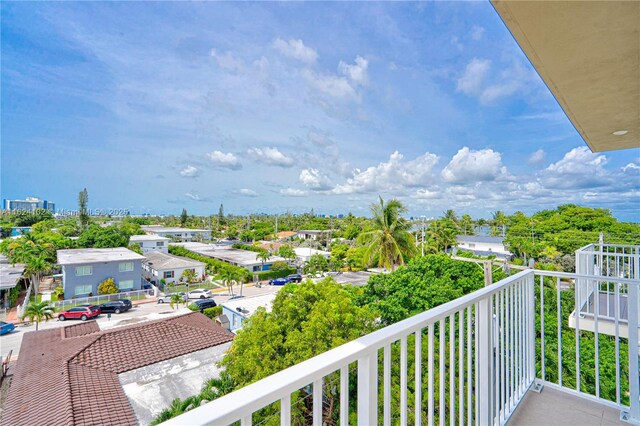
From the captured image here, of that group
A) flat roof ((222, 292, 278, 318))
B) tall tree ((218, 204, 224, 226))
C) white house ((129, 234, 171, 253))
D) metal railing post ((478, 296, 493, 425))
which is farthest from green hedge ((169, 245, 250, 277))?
tall tree ((218, 204, 224, 226))

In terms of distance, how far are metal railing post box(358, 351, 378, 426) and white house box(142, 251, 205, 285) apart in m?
23.9

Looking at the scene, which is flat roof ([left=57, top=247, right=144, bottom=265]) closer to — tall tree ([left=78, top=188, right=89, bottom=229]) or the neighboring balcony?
tall tree ([left=78, top=188, right=89, bottom=229])

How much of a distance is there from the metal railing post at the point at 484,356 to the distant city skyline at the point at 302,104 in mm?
1460

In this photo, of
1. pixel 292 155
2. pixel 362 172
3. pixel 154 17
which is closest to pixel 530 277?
pixel 154 17

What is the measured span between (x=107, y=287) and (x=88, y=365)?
1331cm

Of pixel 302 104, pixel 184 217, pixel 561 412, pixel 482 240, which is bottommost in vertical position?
pixel 482 240

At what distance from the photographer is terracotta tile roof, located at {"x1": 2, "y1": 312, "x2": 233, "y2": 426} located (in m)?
5.63

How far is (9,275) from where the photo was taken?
18016mm

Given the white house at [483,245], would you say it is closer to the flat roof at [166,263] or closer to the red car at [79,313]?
the flat roof at [166,263]

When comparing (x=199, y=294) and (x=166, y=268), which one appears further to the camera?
(x=166, y=268)

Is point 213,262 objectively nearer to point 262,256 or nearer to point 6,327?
point 262,256

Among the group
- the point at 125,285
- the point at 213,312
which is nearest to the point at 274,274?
the point at 213,312

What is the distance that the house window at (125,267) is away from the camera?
767 inches

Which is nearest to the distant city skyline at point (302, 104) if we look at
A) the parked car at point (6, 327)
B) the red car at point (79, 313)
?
the parked car at point (6, 327)
